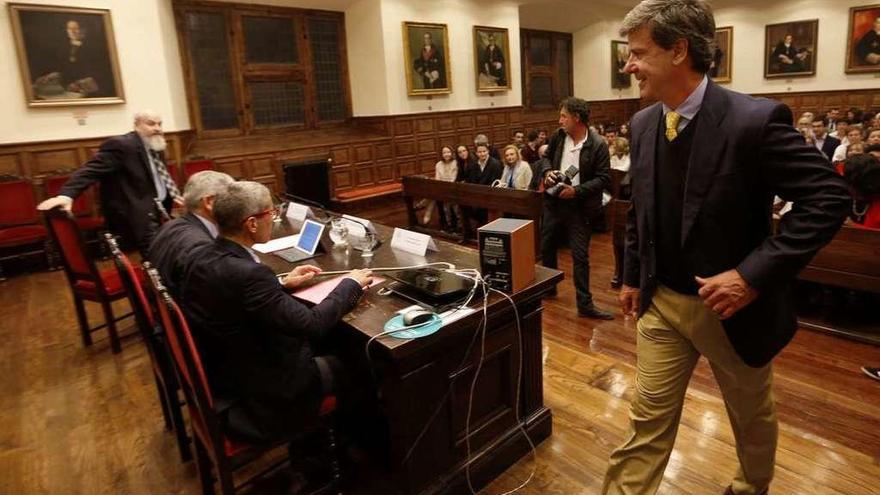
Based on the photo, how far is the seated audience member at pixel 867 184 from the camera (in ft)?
10.1

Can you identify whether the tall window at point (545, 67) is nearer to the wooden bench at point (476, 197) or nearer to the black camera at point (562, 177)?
the wooden bench at point (476, 197)

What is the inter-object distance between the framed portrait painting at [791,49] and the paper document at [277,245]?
1265 cm

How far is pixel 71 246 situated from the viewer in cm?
309

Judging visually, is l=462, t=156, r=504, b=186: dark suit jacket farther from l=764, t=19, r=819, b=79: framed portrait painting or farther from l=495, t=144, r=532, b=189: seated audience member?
l=764, t=19, r=819, b=79: framed portrait painting

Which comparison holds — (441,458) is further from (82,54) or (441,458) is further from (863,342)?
(82,54)

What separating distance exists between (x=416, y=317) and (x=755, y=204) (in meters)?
0.98

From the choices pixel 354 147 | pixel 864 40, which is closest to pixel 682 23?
pixel 354 147

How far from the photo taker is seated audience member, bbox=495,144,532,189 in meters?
5.48

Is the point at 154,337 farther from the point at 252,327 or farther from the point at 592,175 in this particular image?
the point at 592,175

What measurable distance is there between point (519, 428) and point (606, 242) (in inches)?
151

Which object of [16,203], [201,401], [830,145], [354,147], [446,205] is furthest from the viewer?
[354,147]

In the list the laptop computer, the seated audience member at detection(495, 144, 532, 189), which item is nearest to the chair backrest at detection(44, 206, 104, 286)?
the laptop computer

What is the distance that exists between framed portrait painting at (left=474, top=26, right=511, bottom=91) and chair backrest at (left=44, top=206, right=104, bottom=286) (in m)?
7.25

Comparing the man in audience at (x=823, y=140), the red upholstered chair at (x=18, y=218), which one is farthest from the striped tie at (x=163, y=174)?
the man in audience at (x=823, y=140)
